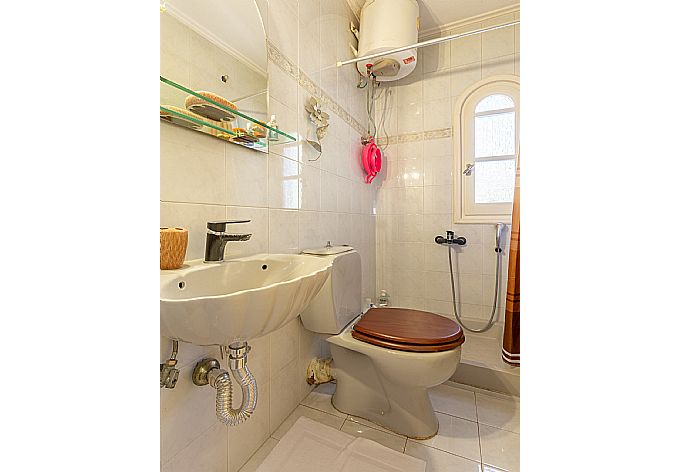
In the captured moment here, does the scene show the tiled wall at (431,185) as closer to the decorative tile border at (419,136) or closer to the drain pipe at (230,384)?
the decorative tile border at (419,136)

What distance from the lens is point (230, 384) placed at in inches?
34.0

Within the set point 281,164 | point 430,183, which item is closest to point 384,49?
point 430,183

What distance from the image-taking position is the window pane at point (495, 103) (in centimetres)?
218

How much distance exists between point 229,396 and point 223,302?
401 mm

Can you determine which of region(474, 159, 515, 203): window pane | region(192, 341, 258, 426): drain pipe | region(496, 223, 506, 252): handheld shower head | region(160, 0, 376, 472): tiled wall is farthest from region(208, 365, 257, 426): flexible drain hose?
region(474, 159, 515, 203): window pane

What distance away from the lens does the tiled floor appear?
117cm

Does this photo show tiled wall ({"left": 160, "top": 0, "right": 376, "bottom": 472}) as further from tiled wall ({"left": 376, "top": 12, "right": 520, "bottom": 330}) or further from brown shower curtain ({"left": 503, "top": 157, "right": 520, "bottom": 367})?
brown shower curtain ({"left": 503, "top": 157, "right": 520, "bottom": 367})

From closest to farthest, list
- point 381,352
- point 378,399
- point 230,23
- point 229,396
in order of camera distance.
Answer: point 229,396
point 230,23
point 381,352
point 378,399

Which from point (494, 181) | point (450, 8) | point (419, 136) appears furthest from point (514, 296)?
point (450, 8)

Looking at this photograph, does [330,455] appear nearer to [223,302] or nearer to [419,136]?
[223,302]

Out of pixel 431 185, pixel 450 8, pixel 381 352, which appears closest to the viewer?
pixel 381 352

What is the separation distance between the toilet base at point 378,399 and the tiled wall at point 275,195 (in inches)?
7.0
